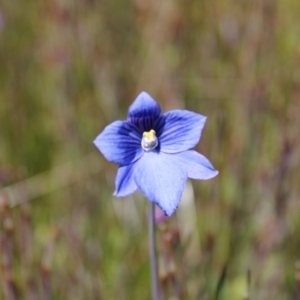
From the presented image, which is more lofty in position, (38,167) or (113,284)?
(38,167)

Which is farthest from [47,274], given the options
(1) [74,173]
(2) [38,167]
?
(2) [38,167]

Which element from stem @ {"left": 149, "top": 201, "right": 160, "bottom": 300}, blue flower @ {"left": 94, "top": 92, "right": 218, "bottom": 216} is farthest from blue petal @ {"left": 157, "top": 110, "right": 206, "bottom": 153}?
stem @ {"left": 149, "top": 201, "right": 160, "bottom": 300}

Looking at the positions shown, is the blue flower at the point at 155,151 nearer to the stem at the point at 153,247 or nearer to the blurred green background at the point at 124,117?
the stem at the point at 153,247

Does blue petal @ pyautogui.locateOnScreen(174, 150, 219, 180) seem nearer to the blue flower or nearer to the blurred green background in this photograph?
the blue flower

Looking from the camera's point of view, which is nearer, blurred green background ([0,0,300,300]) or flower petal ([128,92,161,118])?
flower petal ([128,92,161,118])

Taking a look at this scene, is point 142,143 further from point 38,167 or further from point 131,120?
point 38,167

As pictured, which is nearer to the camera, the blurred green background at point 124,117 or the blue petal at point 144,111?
the blue petal at point 144,111

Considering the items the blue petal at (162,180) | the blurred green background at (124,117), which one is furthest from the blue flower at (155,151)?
the blurred green background at (124,117)
